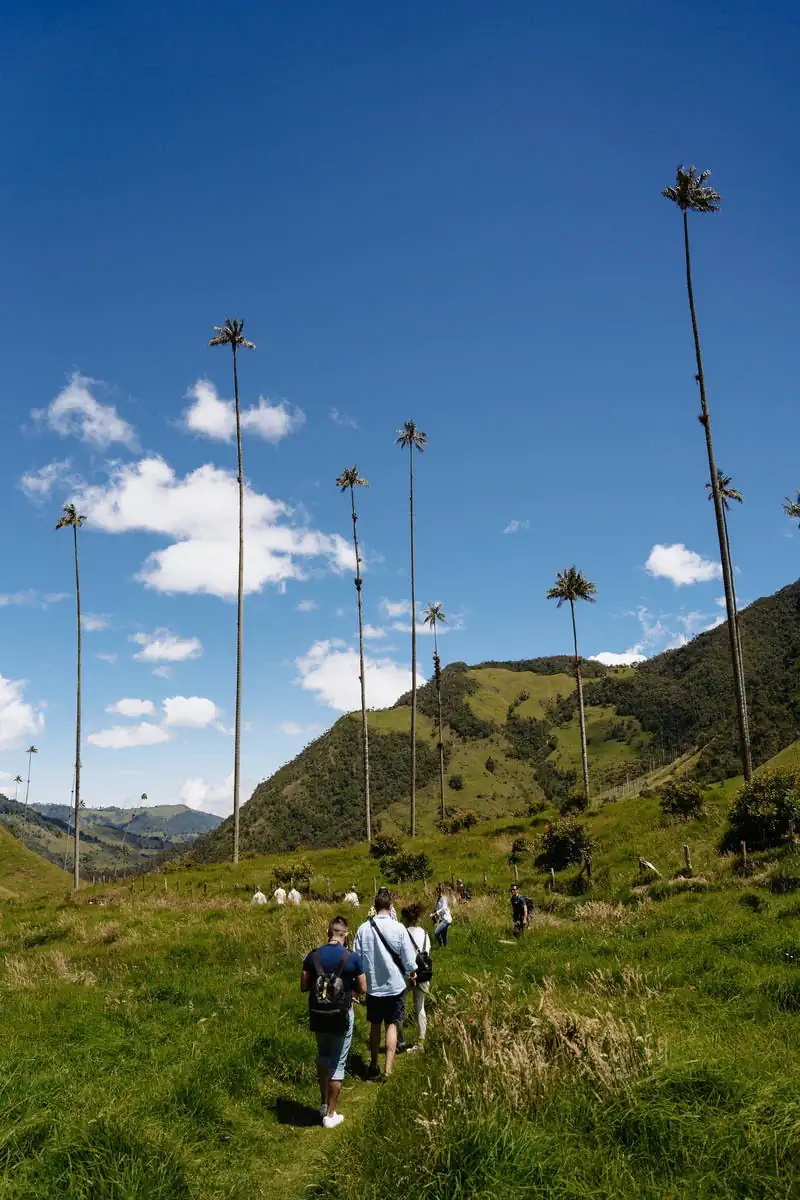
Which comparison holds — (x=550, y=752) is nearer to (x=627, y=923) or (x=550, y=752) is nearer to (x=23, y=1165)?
(x=627, y=923)

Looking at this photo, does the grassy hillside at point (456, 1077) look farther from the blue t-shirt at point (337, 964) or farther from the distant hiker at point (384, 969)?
the blue t-shirt at point (337, 964)

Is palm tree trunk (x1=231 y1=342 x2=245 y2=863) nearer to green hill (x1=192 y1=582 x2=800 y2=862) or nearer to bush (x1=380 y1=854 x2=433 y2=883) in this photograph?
bush (x1=380 y1=854 x2=433 y2=883)

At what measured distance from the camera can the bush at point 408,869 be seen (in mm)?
32094

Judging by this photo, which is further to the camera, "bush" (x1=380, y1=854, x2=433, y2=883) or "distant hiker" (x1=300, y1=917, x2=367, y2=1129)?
"bush" (x1=380, y1=854, x2=433, y2=883)

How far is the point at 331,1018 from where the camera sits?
273 inches

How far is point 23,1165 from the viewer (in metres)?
4.85

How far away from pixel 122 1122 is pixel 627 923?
13638 mm

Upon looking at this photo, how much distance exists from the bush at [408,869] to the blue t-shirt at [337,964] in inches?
1034

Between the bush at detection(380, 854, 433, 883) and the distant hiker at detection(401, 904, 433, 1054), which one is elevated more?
the distant hiker at detection(401, 904, 433, 1054)

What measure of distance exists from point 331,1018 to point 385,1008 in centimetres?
144

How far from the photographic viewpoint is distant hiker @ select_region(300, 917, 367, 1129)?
6.92m

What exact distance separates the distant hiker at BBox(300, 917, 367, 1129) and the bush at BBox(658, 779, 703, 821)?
28194mm

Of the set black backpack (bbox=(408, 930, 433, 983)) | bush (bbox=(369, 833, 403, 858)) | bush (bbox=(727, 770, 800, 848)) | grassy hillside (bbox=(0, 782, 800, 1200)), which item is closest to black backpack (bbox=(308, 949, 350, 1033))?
grassy hillside (bbox=(0, 782, 800, 1200))

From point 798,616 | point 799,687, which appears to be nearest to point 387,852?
point 799,687
